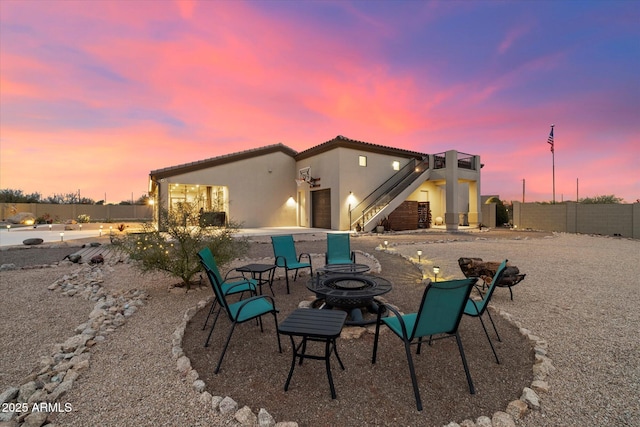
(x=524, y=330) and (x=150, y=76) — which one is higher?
(x=150, y=76)

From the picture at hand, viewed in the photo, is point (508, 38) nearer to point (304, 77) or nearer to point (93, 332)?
point (304, 77)

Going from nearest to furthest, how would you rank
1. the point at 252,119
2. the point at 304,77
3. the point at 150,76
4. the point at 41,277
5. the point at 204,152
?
1. the point at 41,277
2. the point at 150,76
3. the point at 304,77
4. the point at 252,119
5. the point at 204,152

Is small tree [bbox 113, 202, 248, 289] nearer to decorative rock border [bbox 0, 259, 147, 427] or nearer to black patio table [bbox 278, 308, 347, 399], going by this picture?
decorative rock border [bbox 0, 259, 147, 427]

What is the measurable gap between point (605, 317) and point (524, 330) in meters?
1.71

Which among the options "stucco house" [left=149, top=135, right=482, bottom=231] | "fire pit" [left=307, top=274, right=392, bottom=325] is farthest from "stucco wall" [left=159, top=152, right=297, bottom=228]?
"fire pit" [left=307, top=274, right=392, bottom=325]

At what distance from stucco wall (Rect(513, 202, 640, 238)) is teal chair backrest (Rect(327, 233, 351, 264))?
60.5 feet

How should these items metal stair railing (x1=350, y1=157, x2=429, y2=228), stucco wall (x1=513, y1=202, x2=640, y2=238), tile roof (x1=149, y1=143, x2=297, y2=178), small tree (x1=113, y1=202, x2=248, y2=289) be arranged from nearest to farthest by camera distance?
1. small tree (x1=113, y1=202, x2=248, y2=289)
2. stucco wall (x1=513, y1=202, x2=640, y2=238)
3. tile roof (x1=149, y1=143, x2=297, y2=178)
4. metal stair railing (x1=350, y1=157, x2=429, y2=228)

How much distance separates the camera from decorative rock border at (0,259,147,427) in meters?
2.21

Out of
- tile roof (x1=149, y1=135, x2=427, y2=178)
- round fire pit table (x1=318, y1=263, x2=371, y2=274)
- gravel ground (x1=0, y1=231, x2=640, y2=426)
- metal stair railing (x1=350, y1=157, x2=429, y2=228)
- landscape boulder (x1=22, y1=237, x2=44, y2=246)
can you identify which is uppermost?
tile roof (x1=149, y1=135, x2=427, y2=178)

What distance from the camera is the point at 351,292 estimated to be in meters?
3.85

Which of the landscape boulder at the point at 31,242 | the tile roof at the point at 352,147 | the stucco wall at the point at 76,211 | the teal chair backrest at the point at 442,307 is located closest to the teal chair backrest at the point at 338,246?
the teal chair backrest at the point at 442,307

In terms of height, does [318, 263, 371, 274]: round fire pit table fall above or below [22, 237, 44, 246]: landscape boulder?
above

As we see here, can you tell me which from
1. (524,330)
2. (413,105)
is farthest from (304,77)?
(524,330)

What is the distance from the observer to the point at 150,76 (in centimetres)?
1087
